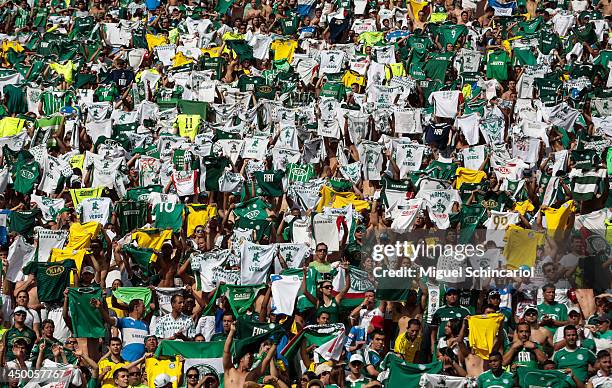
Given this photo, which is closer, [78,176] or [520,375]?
[520,375]

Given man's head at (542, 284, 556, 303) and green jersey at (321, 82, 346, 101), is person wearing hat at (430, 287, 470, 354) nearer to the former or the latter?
man's head at (542, 284, 556, 303)

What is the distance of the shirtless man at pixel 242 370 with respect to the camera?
1794 centimetres

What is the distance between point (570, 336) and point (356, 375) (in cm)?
268

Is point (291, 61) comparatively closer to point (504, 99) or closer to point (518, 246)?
point (504, 99)

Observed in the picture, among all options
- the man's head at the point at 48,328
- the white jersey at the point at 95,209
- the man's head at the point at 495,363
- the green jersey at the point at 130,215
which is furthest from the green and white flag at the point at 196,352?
the white jersey at the point at 95,209

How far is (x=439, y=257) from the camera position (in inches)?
800

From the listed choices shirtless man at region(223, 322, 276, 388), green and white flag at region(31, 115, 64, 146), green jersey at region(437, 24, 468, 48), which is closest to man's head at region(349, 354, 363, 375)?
shirtless man at region(223, 322, 276, 388)

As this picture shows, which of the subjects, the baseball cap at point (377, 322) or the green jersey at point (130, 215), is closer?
the baseball cap at point (377, 322)

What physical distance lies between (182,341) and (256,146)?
845cm

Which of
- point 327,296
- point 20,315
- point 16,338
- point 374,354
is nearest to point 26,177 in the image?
point 20,315

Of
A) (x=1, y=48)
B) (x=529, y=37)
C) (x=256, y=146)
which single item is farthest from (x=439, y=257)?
(x=1, y=48)

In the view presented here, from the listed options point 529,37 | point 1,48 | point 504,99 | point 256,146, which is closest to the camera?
point 256,146

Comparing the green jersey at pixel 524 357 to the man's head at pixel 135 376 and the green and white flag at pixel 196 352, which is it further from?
the man's head at pixel 135 376

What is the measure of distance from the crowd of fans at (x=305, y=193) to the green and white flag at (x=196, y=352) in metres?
0.03
